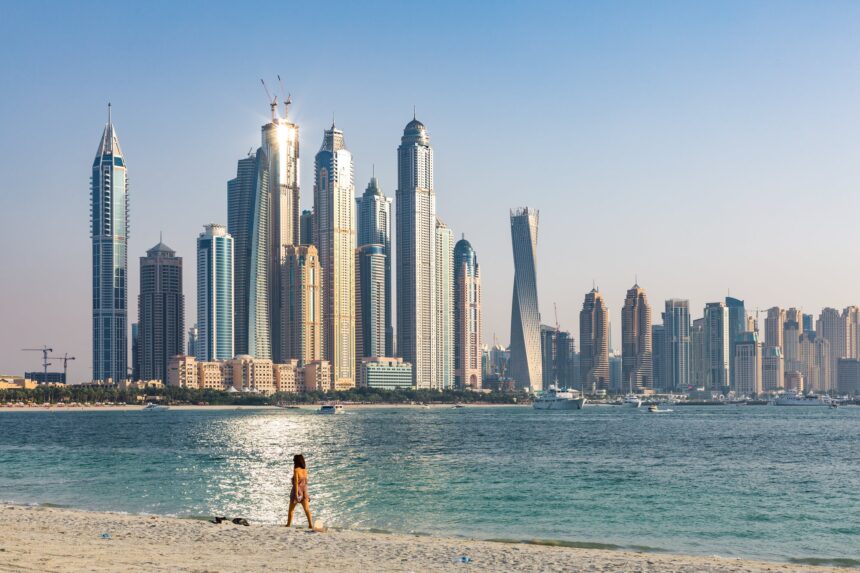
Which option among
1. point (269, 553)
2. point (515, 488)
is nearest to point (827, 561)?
point (269, 553)

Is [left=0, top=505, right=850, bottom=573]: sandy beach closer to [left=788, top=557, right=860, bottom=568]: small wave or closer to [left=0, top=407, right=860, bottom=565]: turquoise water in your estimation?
[left=788, top=557, right=860, bottom=568]: small wave

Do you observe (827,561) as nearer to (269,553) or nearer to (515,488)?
(269,553)

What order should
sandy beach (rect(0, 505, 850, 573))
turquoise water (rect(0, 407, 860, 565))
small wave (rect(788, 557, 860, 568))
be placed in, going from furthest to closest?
1. turquoise water (rect(0, 407, 860, 565))
2. small wave (rect(788, 557, 860, 568))
3. sandy beach (rect(0, 505, 850, 573))

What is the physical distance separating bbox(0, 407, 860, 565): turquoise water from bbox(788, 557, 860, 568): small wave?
23 cm

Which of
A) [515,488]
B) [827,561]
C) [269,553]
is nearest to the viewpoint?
[269,553]

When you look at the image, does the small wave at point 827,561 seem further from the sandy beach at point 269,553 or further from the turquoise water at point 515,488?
the sandy beach at point 269,553

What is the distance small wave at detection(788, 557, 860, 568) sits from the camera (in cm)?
3731

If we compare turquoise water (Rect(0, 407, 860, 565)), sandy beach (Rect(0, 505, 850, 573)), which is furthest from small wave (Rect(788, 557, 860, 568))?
sandy beach (Rect(0, 505, 850, 573))

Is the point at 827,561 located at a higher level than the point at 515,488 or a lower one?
higher

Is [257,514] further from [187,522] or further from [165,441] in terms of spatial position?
[165,441]

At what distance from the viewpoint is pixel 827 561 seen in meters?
38.0

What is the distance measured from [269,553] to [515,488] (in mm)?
33718

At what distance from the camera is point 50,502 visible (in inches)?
2191

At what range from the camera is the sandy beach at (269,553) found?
29.5 meters
